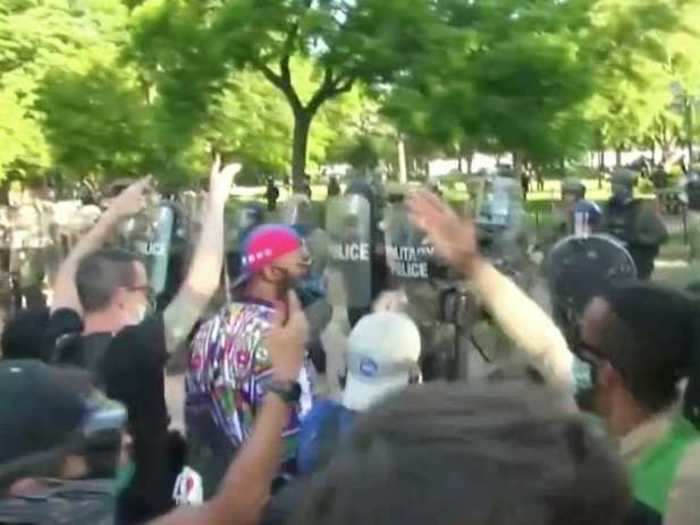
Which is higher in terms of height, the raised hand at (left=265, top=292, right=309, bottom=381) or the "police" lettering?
the raised hand at (left=265, top=292, right=309, bottom=381)

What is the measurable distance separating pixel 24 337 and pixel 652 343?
2815 mm

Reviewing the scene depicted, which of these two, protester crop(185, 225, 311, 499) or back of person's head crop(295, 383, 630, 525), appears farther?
protester crop(185, 225, 311, 499)

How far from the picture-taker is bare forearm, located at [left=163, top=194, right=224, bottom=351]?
5336 millimetres

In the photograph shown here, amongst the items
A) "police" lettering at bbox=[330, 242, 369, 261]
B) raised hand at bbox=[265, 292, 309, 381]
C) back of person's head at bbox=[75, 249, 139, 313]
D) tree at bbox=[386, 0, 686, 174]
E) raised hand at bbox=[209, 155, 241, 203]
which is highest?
tree at bbox=[386, 0, 686, 174]

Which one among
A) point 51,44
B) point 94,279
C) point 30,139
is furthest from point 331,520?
point 51,44

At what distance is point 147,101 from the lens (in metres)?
29.9

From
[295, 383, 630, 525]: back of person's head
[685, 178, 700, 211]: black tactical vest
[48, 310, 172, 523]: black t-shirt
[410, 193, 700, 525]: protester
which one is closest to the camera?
[295, 383, 630, 525]: back of person's head

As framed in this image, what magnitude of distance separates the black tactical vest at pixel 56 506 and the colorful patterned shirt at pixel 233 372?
2.29 m

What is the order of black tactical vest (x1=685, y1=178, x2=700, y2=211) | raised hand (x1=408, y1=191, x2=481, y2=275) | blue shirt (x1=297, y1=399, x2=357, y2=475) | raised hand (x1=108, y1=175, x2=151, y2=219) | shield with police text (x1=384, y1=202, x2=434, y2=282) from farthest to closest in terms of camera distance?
black tactical vest (x1=685, y1=178, x2=700, y2=211) < shield with police text (x1=384, y1=202, x2=434, y2=282) < raised hand (x1=108, y1=175, x2=151, y2=219) < blue shirt (x1=297, y1=399, x2=357, y2=475) < raised hand (x1=408, y1=191, x2=481, y2=275)

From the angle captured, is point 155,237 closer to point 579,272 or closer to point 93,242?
point 579,272

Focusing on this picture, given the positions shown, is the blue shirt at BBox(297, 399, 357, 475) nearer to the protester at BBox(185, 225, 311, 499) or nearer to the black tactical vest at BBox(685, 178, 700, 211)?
the protester at BBox(185, 225, 311, 499)

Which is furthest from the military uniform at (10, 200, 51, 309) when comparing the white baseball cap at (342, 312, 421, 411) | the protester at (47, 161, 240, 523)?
the white baseball cap at (342, 312, 421, 411)

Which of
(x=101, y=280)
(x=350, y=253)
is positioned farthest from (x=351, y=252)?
(x=101, y=280)

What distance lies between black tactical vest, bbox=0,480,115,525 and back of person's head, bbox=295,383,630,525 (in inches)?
45.6
